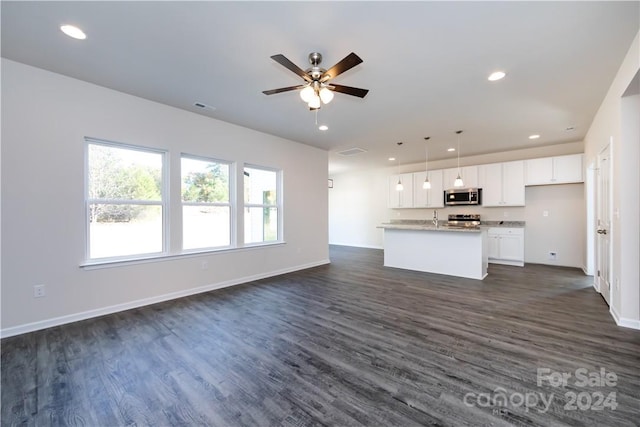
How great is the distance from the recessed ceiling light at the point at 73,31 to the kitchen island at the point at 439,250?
224 inches

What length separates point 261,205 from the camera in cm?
534

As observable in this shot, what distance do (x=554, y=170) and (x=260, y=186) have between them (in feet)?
21.8

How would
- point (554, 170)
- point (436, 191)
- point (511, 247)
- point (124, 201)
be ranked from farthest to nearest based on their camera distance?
1. point (436, 191)
2. point (511, 247)
3. point (554, 170)
4. point (124, 201)

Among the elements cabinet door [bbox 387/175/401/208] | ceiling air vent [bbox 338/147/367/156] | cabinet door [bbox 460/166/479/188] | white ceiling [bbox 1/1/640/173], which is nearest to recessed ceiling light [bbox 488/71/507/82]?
white ceiling [bbox 1/1/640/173]

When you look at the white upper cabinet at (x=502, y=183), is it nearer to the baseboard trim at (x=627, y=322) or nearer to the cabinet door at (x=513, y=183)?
the cabinet door at (x=513, y=183)

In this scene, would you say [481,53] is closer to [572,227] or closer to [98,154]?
[98,154]

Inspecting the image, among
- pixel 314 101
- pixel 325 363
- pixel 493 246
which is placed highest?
pixel 314 101

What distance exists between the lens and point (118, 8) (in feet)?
6.68

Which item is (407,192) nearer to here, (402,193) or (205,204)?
(402,193)

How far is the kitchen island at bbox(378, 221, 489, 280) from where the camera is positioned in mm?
4984

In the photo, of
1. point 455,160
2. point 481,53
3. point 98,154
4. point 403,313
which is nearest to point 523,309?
point 403,313

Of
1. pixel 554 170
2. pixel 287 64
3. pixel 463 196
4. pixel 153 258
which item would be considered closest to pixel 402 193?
pixel 463 196

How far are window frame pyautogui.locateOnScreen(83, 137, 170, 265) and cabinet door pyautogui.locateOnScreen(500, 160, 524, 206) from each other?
744 centimetres

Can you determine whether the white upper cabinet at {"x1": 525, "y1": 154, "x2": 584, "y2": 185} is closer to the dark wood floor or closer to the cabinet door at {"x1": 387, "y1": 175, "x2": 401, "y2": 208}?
the dark wood floor
